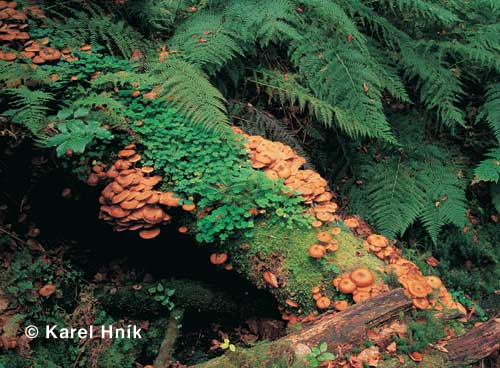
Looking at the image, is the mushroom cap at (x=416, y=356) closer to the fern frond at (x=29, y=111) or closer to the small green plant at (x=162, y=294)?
the small green plant at (x=162, y=294)

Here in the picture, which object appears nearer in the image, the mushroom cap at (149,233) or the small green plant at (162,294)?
the mushroom cap at (149,233)

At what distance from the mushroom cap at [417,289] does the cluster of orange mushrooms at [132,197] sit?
1587mm

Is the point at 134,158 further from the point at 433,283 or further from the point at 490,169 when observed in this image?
the point at 490,169

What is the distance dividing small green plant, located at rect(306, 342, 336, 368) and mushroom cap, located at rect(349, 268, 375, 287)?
0.54 meters

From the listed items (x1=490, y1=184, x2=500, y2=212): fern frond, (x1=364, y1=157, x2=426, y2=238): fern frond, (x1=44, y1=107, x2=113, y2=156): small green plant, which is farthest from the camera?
(x1=490, y1=184, x2=500, y2=212): fern frond

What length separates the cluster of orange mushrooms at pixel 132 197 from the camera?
10.1 ft

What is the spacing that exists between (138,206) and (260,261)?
0.95 metres

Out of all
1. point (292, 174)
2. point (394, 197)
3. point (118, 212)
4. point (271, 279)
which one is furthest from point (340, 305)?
point (394, 197)

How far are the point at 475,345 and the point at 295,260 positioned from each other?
1217 millimetres

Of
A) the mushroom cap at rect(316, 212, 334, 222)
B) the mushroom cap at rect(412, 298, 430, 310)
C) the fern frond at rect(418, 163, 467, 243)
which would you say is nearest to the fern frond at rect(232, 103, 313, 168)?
the mushroom cap at rect(316, 212, 334, 222)

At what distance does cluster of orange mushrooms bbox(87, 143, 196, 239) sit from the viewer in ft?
10.1

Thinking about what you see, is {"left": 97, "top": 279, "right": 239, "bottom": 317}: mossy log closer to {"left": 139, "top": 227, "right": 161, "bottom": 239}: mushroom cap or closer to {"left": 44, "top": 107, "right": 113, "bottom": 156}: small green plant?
{"left": 139, "top": 227, "right": 161, "bottom": 239}: mushroom cap

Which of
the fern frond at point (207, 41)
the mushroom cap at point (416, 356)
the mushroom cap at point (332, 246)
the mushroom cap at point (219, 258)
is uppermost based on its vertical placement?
the fern frond at point (207, 41)

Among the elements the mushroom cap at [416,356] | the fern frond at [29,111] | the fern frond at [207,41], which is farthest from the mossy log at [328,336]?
the fern frond at [207,41]
